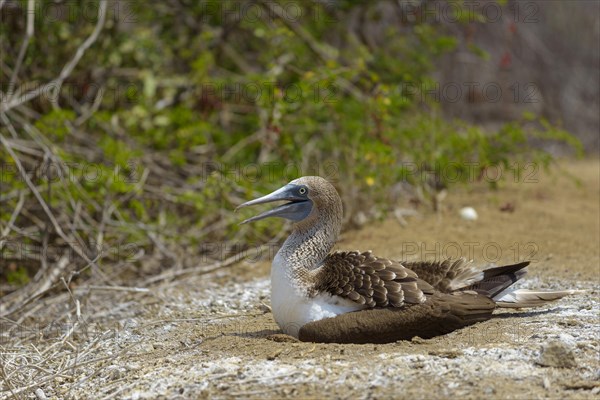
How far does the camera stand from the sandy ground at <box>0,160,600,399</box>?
4.55 meters

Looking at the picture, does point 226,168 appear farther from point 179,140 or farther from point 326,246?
point 326,246

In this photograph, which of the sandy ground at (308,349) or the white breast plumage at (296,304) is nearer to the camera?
the sandy ground at (308,349)

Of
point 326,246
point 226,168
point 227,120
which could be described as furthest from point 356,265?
point 227,120

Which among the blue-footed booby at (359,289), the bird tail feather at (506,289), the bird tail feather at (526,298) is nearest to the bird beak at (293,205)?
the blue-footed booby at (359,289)

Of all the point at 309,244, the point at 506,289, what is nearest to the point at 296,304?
the point at 309,244

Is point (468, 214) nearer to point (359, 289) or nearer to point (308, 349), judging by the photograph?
point (359, 289)

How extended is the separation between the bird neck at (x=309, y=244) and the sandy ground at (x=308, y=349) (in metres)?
0.53

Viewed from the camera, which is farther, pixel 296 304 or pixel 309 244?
pixel 309 244

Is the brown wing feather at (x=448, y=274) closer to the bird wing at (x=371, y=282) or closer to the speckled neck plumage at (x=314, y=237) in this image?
the bird wing at (x=371, y=282)

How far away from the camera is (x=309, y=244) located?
228 inches

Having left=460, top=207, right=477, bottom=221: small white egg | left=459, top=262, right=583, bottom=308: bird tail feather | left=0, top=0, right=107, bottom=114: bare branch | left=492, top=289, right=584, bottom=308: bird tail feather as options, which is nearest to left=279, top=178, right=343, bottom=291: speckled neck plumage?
left=459, top=262, right=583, bottom=308: bird tail feather

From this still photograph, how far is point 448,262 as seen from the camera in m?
5.92

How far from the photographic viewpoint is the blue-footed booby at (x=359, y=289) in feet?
17.4

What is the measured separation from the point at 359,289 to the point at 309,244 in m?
0.57
